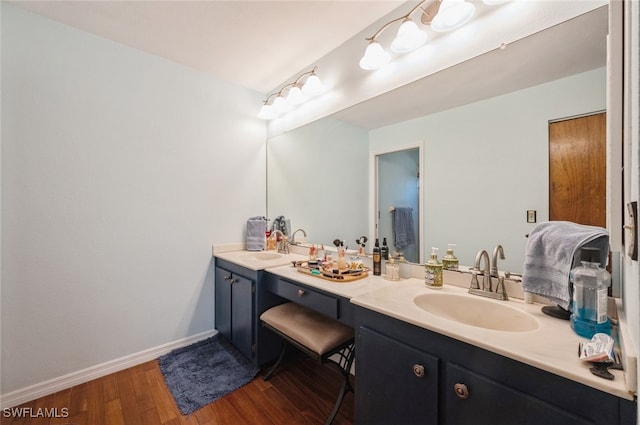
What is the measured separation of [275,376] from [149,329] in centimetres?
108

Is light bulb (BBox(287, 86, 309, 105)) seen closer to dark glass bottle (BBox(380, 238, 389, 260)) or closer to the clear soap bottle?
dark glass bottle (BBox(380, 238, 389, 260))

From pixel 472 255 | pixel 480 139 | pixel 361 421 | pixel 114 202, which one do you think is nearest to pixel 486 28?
pixel 480 139

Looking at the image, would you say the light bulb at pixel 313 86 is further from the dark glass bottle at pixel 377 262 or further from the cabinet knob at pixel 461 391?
the cabinet knob at pixel 461 391

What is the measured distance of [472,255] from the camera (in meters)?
1.34

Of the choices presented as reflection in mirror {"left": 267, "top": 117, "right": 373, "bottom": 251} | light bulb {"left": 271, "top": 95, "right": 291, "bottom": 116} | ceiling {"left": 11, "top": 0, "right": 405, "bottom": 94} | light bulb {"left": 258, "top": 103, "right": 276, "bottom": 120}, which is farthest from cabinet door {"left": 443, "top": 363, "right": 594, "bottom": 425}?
light bulb {"left": 258, "top": 103, "right": 276, "bottom": 120}

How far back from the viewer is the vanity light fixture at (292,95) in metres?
2.08

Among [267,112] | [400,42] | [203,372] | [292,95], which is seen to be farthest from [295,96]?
[203,372]

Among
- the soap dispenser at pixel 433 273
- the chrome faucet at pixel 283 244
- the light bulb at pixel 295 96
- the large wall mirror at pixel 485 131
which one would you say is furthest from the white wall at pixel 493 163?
the chrome faucet at pixel 283 244

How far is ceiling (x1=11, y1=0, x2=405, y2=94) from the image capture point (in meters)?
1.57

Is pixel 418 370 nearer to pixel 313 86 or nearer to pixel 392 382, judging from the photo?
pixel 392 382

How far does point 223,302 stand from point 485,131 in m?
2.22

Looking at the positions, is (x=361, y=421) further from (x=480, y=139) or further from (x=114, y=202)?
(x=114, y=202)

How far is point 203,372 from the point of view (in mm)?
1854

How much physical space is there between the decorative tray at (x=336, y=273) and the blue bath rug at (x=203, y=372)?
0.83 metres
